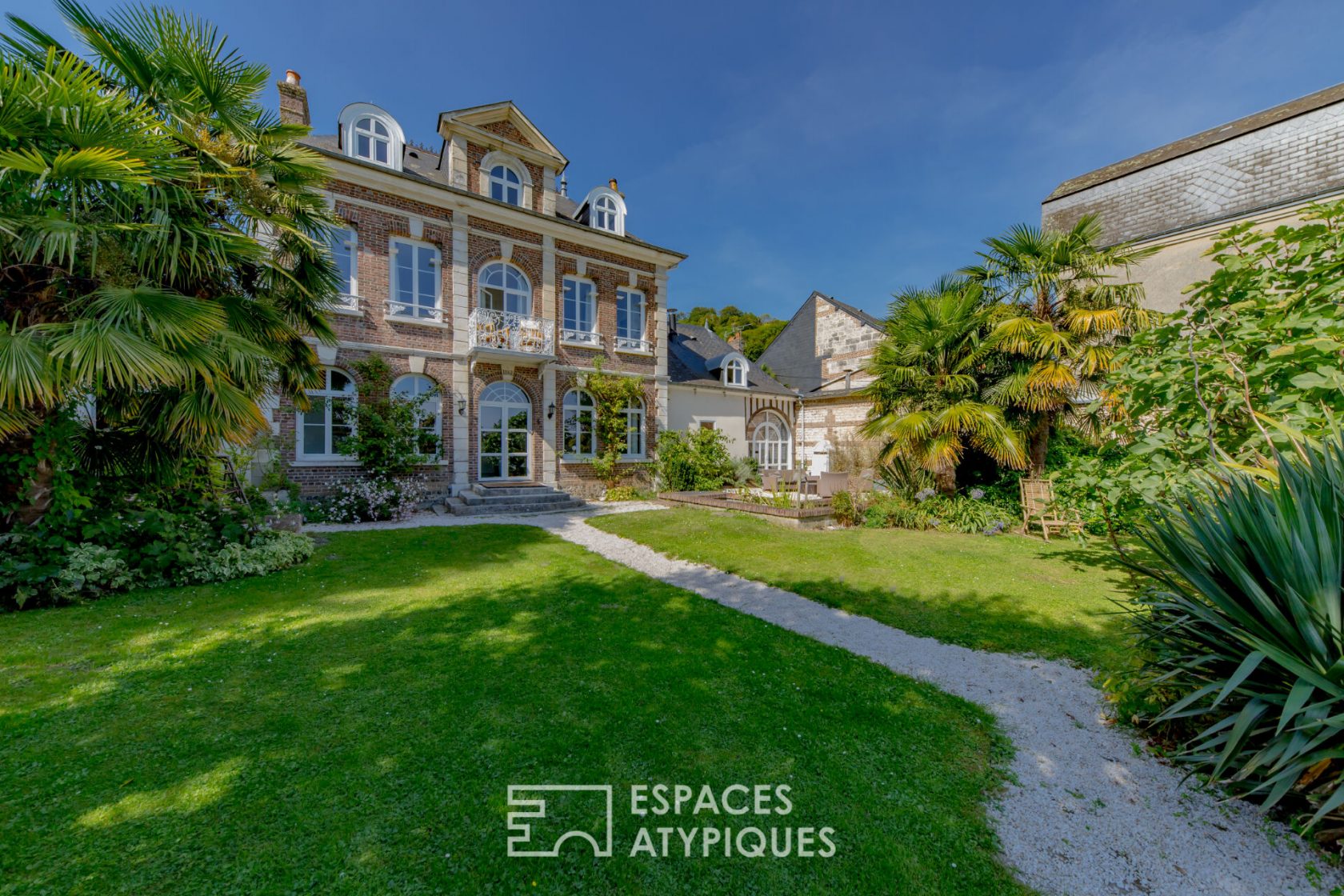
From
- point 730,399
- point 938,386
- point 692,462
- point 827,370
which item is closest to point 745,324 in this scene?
point 827,370

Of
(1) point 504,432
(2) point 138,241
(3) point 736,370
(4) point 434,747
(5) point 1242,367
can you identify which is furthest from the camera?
(3) point 736,370

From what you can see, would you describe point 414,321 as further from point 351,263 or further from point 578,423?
point 578,423

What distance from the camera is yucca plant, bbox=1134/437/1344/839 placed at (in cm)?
211

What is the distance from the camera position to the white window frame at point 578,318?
48.9 feet

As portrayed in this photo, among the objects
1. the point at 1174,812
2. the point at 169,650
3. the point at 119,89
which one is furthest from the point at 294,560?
the point at 1174,812

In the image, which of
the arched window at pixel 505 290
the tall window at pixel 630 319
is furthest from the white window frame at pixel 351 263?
the tall window at pixel 630 319

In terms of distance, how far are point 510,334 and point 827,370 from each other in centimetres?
1426

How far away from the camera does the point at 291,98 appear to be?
1220cm

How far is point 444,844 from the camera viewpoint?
2141 mm

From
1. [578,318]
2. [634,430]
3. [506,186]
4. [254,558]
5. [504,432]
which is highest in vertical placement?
[506,186]

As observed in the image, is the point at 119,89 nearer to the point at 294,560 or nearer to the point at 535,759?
the point at 294,560

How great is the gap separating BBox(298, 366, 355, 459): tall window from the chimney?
638cm

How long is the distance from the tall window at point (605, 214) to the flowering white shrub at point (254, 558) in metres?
12.4

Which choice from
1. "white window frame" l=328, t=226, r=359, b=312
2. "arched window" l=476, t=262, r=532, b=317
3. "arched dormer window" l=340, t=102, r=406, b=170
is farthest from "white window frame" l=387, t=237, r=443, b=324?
"arched dormer window" l=340, t=102, r=406, b=170
